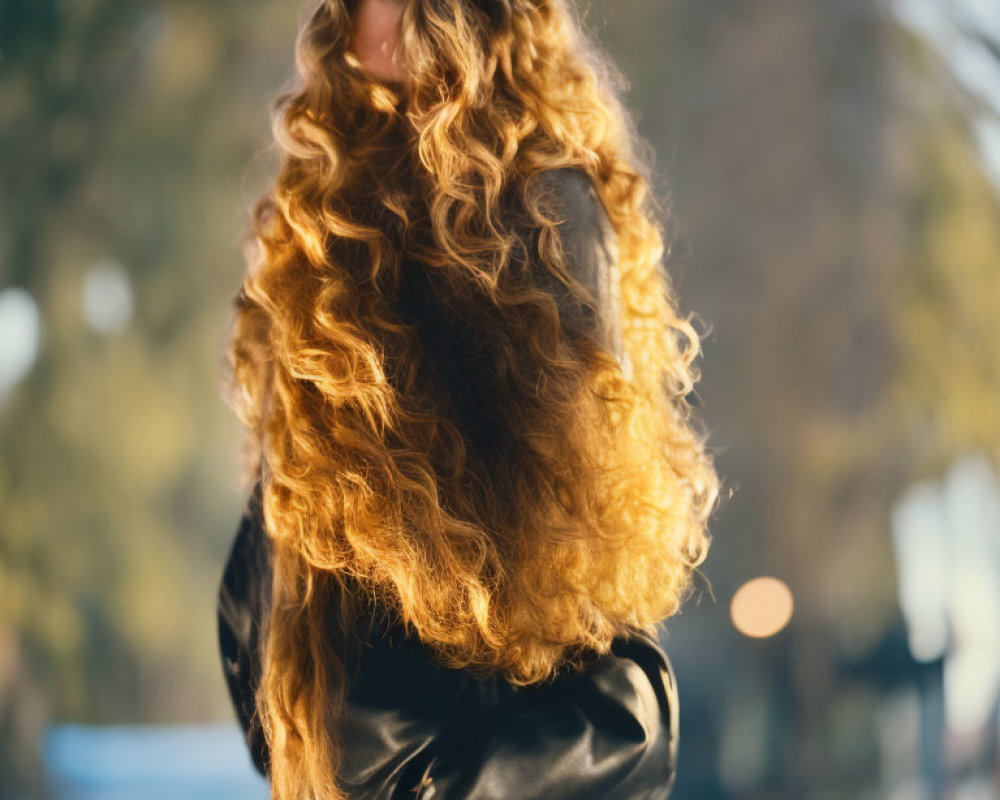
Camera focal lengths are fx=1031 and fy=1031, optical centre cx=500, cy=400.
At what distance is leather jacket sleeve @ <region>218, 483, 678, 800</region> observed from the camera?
74cm

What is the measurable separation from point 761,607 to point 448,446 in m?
3.14

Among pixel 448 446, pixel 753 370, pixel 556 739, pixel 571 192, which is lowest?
pixel 556 739

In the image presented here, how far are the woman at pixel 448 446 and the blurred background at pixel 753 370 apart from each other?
2734 mm

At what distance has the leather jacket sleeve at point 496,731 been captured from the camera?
744 millimetres

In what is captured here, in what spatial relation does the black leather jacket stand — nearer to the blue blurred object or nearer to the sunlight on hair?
the blue blurred object

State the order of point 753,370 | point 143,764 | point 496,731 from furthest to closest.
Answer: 1. point 753,370
2. point 143,764
3. point 496,731

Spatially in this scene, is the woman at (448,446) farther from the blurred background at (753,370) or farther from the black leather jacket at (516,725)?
the blurred background at (753,370)

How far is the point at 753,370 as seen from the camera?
3.68 metres

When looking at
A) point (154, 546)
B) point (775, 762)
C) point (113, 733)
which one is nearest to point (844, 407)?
point (775, 762)

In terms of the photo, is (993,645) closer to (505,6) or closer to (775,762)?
(775,762)

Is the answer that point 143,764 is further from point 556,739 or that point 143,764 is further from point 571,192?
point 571,192

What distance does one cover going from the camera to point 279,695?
0.75 meters

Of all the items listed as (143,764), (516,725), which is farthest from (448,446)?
(143,764)

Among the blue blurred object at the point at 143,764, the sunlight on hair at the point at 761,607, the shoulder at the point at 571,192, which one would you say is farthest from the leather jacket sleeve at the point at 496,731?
the sunlight on hair at the point at 761,607
